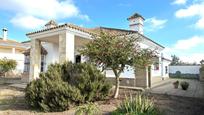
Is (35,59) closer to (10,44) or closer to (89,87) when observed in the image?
(89,87)

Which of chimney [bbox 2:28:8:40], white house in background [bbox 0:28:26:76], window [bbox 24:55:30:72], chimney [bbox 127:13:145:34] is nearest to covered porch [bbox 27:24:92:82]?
window [bbox 24:55:30:72]

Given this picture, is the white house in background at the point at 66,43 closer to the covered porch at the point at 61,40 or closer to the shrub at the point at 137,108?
the covered porch at the point at 61,40

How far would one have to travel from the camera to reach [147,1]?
13.5m

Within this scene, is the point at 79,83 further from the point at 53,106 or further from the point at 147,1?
the point at 147,1

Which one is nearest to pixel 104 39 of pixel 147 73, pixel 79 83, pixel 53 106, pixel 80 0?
pixel 79 83

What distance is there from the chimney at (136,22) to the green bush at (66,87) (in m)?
11.3

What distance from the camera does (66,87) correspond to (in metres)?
9.20

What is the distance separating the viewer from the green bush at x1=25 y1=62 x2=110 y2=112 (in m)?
9.06

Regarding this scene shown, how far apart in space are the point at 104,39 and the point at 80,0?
19.6 ft

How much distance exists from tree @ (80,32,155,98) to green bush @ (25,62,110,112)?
0.75 meters

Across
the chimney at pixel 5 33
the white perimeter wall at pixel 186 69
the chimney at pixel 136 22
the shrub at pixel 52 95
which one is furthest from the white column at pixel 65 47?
the white perimeter wall at pixel 186 69

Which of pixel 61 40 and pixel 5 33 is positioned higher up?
pixel 5 33

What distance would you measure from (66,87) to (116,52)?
10.4 ft

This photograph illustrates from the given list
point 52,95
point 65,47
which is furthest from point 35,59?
point 52,95
